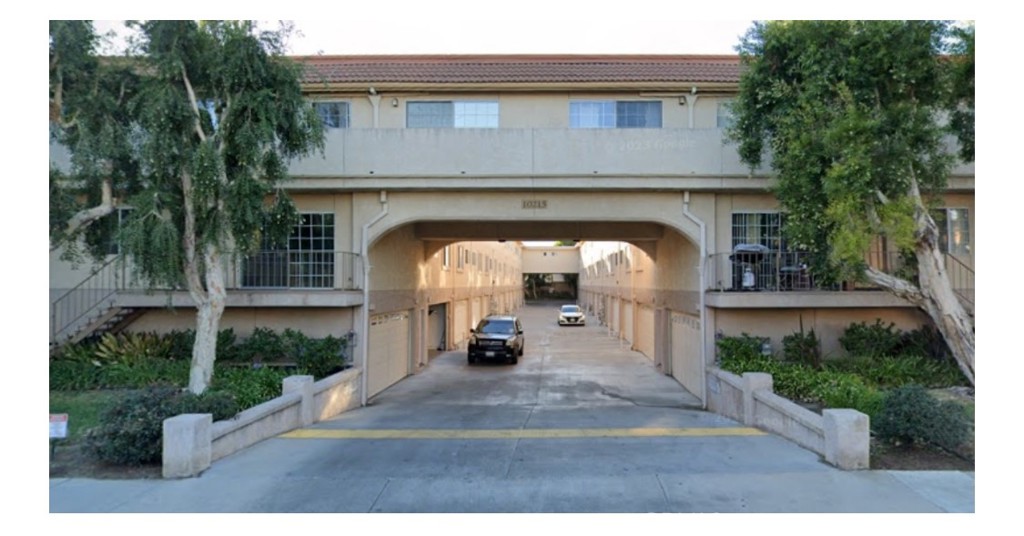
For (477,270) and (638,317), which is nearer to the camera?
(638,317)

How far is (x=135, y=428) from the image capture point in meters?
7.74

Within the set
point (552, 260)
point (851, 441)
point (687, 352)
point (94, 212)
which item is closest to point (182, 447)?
point (94, 212)

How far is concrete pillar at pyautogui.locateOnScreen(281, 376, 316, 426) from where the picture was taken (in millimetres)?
10898

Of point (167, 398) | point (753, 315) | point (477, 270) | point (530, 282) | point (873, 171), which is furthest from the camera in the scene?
point (530, 282)

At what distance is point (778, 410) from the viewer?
380 inches

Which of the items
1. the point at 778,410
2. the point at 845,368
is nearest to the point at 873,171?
the point at 778,410

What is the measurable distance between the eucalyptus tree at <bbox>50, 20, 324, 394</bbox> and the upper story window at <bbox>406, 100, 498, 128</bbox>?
5001 millimetres

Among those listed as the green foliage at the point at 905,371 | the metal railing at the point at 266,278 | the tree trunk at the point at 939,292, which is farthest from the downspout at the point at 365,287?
the tree trunk at the point at 939,292

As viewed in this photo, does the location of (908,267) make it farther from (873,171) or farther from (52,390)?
(52,390)

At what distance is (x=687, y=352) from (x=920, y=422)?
8.53m

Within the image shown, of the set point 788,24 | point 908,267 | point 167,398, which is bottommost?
point 167,398

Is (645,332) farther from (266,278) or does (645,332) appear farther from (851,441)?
(851,441)

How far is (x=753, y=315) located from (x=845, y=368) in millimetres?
2237

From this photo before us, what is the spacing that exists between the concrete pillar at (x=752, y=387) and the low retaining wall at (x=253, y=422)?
321 inches
